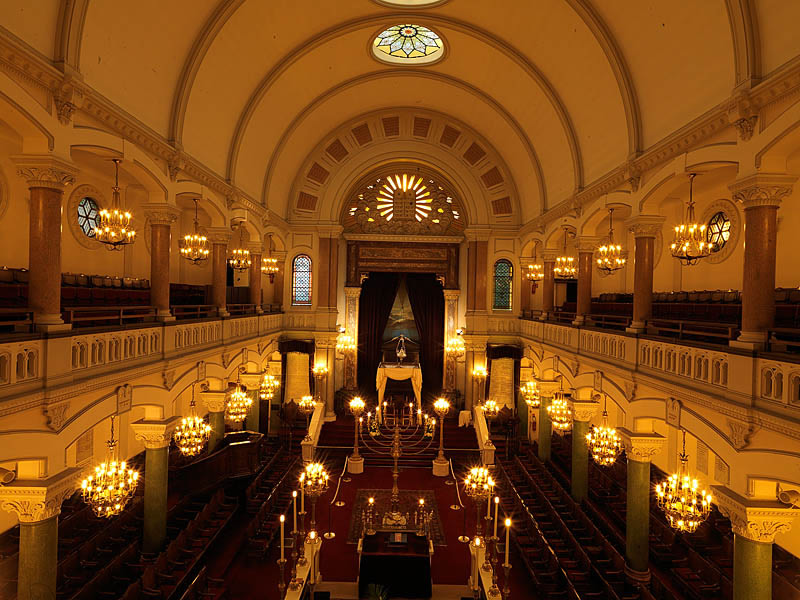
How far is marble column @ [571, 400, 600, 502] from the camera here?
15203 mm

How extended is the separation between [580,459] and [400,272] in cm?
1266

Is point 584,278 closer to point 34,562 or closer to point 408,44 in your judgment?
point 408,44

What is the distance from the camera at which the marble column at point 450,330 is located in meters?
23.7

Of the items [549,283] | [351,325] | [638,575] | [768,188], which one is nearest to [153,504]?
[638,575]

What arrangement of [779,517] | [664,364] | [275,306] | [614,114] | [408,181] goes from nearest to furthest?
[779,517], [664,364], [614,114], [275,306], [408,181]

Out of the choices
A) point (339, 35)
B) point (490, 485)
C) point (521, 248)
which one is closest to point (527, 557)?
point (490, 485)

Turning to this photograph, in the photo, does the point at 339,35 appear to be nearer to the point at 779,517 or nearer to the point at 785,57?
the point at 785,57

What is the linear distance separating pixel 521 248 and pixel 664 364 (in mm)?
13495

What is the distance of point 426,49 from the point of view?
18281 mm

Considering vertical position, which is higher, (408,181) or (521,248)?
(408,181)

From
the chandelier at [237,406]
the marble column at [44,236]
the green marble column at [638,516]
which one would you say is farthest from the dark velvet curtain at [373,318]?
the marble column at [44,236]

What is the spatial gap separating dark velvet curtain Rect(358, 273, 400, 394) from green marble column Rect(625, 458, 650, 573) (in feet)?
53.0

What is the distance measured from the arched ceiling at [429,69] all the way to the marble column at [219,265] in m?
1.86

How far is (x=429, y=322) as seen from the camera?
1043 inches
